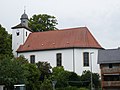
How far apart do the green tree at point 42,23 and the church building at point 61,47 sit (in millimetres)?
7153

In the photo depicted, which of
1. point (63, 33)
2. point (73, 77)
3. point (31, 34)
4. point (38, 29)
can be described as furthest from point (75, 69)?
point (38, 29)

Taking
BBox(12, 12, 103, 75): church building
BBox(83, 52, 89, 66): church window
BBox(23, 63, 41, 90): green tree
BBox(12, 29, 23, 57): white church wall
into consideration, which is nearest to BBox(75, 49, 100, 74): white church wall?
BBox(12, 12, 103, 75): church building

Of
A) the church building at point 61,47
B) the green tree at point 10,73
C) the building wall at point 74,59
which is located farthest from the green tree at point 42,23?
the green tree at point 10,73

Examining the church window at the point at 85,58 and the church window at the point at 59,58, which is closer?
the church window at the point at 85,58

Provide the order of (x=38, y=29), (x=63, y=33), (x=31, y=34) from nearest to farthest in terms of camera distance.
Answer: (x=63, y=33) < (x=31, y=34) < (x=38, y=29)

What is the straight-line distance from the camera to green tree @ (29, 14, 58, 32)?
7169cm

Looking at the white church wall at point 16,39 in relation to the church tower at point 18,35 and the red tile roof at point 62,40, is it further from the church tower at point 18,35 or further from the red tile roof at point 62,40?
the red tile roof at point 62,40

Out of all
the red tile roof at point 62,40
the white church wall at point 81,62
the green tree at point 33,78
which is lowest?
the green tree at point 33,78

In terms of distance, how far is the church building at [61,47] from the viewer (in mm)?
55781

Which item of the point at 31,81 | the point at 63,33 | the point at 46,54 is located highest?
the point at 63,33

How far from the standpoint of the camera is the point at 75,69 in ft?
181

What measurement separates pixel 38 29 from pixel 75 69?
66.6ft

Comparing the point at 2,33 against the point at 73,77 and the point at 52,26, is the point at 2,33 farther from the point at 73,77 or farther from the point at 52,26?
the point at 52,26

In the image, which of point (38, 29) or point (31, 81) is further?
point (38, 29)
